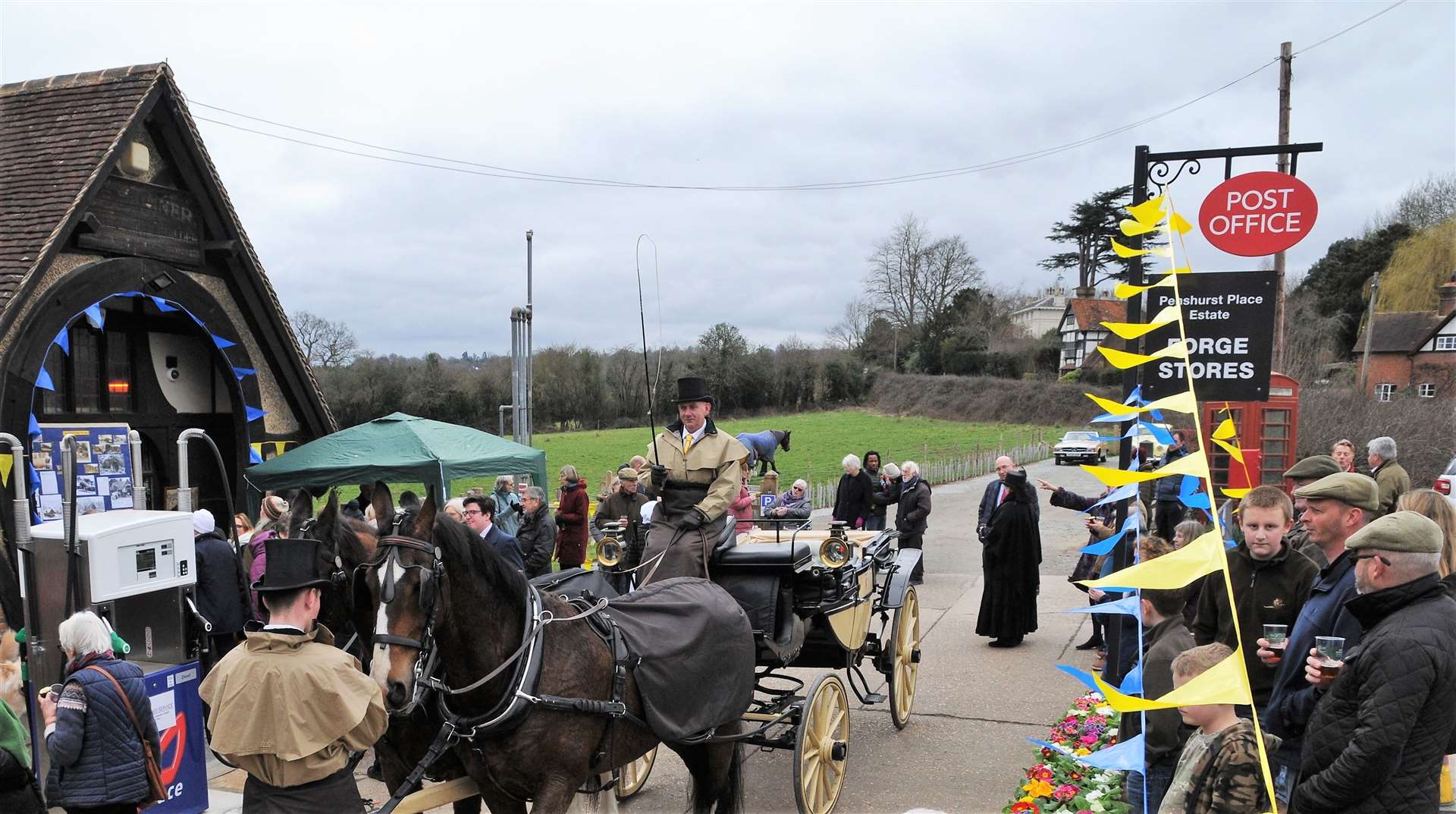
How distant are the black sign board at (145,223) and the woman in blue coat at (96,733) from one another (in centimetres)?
596

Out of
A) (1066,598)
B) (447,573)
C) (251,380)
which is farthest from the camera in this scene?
(1066,598)

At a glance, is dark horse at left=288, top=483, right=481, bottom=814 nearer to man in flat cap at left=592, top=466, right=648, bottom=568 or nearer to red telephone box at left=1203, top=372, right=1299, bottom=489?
man in flat cap at left=592, top=466, right=648, bottom=568

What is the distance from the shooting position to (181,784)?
219 inches

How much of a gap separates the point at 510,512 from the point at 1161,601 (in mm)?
8570

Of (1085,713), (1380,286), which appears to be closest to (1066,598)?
(1085,713)

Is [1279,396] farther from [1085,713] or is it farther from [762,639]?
[762,639]

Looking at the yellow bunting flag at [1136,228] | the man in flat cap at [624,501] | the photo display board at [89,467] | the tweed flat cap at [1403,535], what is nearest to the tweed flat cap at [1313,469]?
the yellow bunting flag at [1136,228]

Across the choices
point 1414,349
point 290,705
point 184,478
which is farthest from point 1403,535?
point 1414,349

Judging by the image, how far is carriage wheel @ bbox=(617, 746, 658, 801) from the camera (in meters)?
5.55

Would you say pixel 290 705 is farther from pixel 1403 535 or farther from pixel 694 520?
pixel 1403 535

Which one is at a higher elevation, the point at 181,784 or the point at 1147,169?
the point at 1147,169

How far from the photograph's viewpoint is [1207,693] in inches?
94.7

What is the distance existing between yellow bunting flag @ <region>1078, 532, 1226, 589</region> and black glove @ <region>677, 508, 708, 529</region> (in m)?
2.95

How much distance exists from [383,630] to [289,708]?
0.43 m
